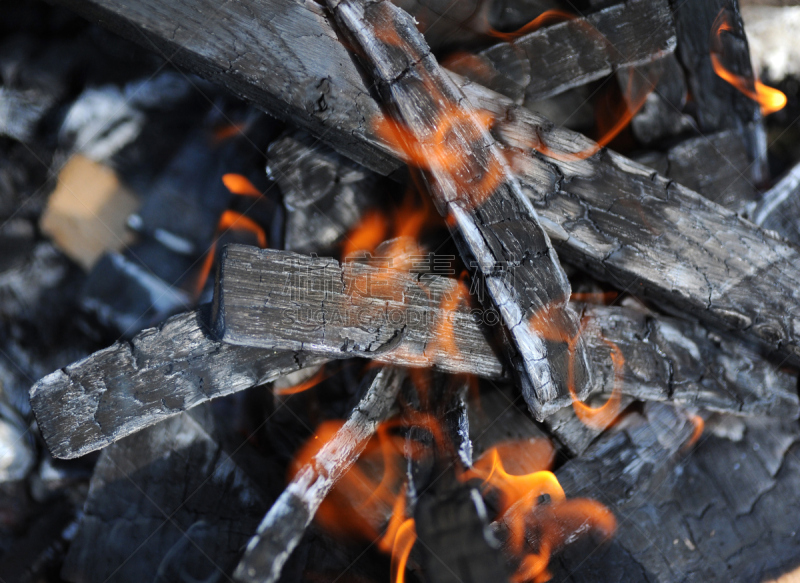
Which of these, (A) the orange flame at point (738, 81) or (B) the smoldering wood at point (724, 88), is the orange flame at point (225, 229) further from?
(A) the orange flame at point (738, 81)

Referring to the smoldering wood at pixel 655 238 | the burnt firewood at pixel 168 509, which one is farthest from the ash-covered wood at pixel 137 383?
the smoldering wood at pixel 655 238

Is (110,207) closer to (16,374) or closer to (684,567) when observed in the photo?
(16,374)

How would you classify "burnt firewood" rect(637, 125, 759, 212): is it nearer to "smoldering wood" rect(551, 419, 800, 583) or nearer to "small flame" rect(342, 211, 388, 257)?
"smoldering wood" rect(551, 419, 800, 583)

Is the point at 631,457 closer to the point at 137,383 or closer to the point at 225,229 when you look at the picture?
the point at 137,383

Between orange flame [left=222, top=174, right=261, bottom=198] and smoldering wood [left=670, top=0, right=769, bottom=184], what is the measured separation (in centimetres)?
213

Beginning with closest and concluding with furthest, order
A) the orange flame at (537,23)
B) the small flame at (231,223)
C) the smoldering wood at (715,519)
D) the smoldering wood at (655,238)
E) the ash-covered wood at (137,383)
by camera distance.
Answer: the ash-covered wood at (137,383) → the smoldering wood at (655,238) → the smoldering wood at (715,519) → the orange flame at (537,23) → the small flame at (231,223)

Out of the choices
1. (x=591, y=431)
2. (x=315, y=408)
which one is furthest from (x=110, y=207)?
(x=591, y=431)

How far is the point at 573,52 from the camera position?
2.05 m

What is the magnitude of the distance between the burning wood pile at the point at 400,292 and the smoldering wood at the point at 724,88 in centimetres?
2

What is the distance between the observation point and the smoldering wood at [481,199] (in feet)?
5.45

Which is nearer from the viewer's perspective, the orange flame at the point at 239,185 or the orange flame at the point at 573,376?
the orange flame at the point at 573,376

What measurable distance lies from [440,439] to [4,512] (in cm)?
199

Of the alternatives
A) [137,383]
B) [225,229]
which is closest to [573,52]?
[225,229]

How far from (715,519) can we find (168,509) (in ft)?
7.63
